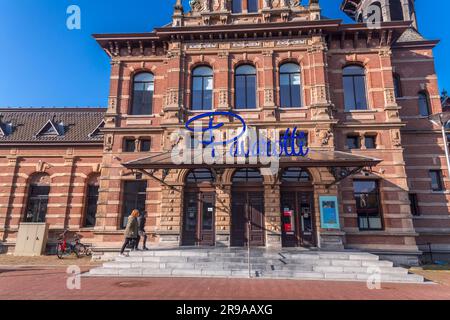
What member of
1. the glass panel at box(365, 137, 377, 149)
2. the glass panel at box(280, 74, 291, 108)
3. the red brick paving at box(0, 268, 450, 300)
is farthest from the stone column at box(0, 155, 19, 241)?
the glass panel at box(365, 137, 377, 149)

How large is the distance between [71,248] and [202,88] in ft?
38.3

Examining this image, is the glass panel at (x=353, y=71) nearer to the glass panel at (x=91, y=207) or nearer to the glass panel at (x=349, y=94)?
the glass panel at (x=349, y=94)

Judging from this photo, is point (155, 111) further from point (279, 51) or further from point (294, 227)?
point (294, 227)

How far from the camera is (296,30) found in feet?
54.1

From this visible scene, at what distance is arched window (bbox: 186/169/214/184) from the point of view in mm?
15328

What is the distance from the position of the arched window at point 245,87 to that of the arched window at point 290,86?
163cm

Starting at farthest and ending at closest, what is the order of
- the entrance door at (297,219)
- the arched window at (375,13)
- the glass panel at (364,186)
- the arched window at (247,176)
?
the arched window at (375,13), the arched window at (247,176), the glass panel at (364,186), the entrance door at (297,219)

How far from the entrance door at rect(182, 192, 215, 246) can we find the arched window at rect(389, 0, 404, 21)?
1859 cm

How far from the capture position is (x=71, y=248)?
16.0 m

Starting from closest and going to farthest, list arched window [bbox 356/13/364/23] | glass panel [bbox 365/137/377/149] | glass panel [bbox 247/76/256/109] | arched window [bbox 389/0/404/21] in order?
glass panel [bbox 365/137/377/149], glass panel [bbox 247/76/256/109], arched window [bbox 389/0/404/21], arched window [bbox 356/13/364/23]

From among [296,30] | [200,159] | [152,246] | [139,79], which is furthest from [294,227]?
[139,79]

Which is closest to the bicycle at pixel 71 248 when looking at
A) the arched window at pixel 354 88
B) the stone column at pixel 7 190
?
the stone column at pixel 7 190

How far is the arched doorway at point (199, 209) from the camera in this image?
581 inches

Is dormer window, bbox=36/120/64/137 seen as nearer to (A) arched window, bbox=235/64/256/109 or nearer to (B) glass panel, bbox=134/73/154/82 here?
(B) glass panel, bbox=134/73/154/82
